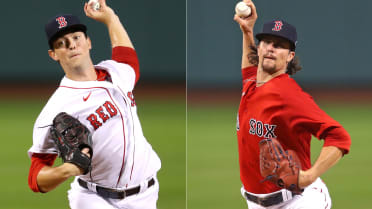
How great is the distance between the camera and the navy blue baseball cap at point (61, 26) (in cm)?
420

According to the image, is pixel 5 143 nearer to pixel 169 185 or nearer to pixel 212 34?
pixel 169 185

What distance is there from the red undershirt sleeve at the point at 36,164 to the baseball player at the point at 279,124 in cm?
155

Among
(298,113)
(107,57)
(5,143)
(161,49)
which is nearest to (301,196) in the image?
(298,113)

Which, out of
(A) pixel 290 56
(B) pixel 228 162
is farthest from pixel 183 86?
(A) pixel 290 56

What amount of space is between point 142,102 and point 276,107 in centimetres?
298

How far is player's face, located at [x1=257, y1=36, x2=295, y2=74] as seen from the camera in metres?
4.54

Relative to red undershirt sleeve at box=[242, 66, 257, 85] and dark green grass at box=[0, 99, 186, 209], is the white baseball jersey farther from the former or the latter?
dark green grass at box=[0, 99, 186, 209]

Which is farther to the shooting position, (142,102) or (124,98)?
(142,102)

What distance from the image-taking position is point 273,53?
4.54 meters

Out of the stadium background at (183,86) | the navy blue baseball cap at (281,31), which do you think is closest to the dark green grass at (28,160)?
the stadium background at (183,86)

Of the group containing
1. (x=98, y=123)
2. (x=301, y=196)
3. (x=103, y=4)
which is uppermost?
(x=103, y=4)

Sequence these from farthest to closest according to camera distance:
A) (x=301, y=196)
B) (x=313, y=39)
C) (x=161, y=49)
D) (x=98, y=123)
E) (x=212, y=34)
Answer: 1. (x=161, y=49)
2. (x=212, y=34)
3. (x=313, y=39)
4. (x=301, y=196)
5. (x=98, y=123)

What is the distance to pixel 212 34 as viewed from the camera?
6145 mm

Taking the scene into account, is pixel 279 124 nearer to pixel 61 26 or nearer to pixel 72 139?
pixel 72 139
